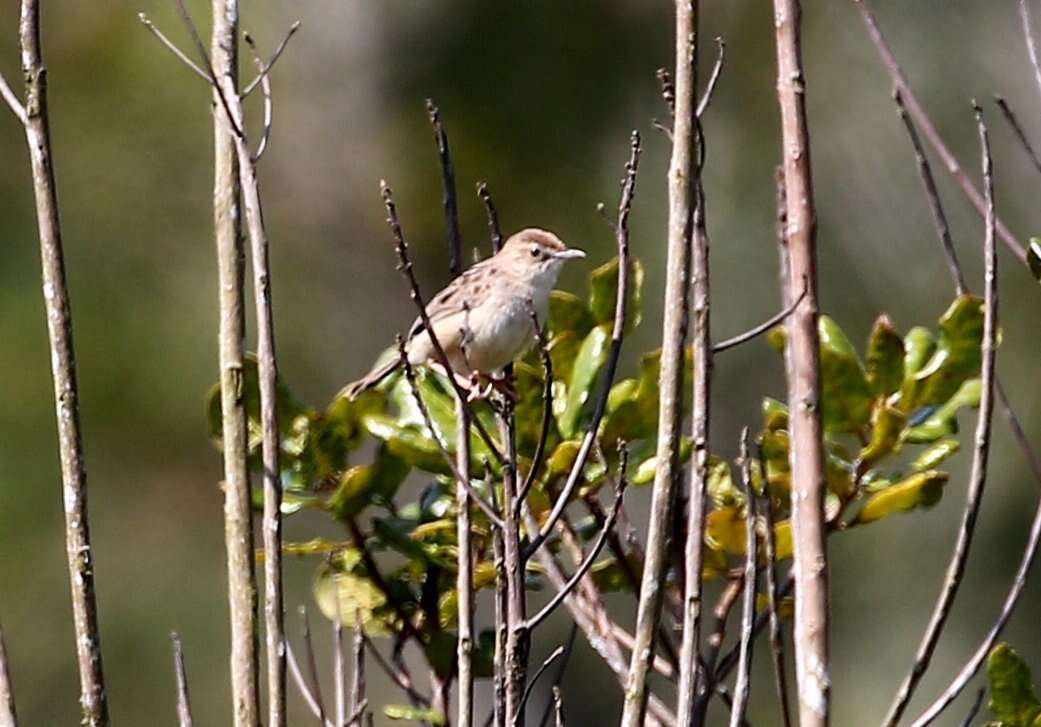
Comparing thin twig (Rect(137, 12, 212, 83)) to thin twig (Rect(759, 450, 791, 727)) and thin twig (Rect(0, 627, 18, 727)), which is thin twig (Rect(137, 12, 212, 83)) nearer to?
thin twig (Rect(0, 627, 18, 727))

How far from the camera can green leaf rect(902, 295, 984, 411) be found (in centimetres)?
282

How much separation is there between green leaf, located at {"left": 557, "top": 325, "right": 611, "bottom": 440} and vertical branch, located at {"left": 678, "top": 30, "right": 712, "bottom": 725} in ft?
2.44

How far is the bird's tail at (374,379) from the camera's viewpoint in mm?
3078

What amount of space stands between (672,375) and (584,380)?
3.14ft

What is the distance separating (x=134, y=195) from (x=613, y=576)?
711 centimetres

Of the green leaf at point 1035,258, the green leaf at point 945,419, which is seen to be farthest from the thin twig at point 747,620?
the green leaf at point 945,419

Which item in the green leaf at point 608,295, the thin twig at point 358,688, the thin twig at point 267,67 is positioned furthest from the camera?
the green leaf at point 608,295

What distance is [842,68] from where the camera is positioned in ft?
27.7

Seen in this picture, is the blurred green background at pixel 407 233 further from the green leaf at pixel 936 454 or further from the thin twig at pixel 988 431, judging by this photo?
the thin twig at pixel 988 431

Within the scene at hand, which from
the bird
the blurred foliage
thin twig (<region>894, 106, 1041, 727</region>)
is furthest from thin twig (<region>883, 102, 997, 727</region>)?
the bird

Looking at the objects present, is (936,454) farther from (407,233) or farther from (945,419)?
(407,233)

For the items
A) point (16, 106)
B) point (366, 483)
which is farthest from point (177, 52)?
point (366, 483)

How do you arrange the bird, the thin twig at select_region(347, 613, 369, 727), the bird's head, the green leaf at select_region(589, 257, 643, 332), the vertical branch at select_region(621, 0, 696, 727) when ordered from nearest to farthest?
1. the vertical branch at select_region(621, 0, 696, 727)
2. the thin twig at select_region(347, 613, 369, 727)
3. the green leaf at select_region(589, 257, 643, 332)
4. the bird
5. the bird's head

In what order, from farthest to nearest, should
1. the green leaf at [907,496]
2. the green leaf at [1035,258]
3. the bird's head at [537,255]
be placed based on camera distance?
the bird's head at [537,255]
the green leaf at [907,496]
the green leaf at [1035,258]
